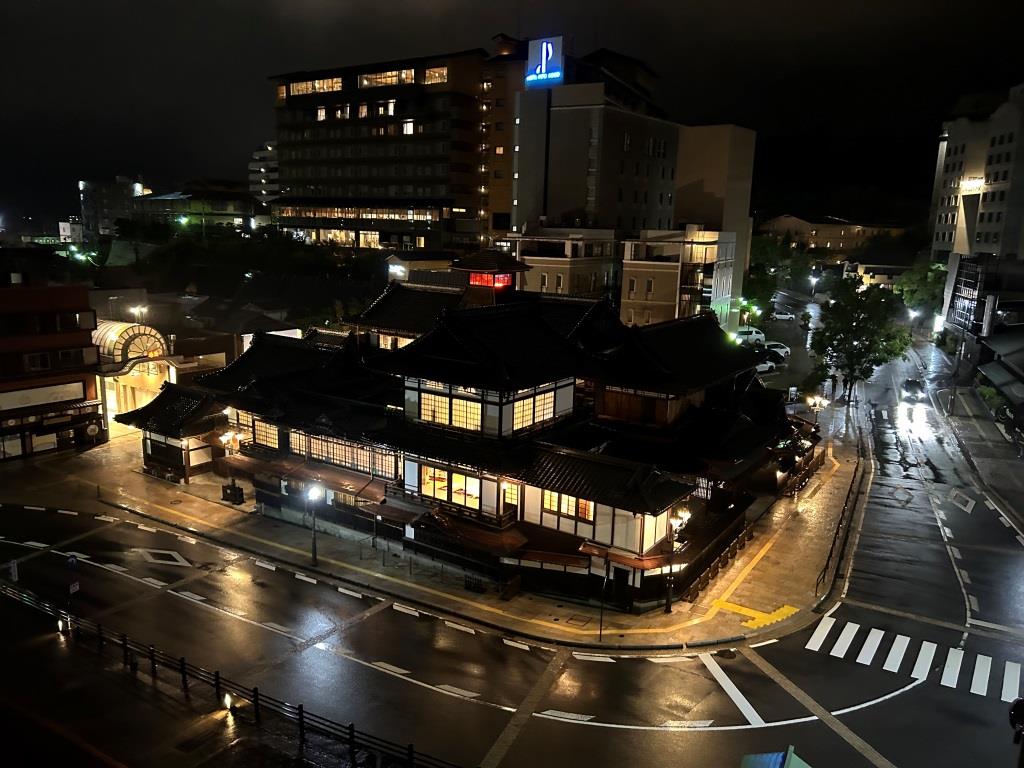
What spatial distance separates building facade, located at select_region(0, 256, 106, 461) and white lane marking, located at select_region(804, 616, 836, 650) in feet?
159

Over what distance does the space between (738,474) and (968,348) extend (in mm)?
54844

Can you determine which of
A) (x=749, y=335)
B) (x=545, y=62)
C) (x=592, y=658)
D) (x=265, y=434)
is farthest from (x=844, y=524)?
(x=545, y=62)

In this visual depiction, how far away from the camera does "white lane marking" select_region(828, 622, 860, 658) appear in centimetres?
2616

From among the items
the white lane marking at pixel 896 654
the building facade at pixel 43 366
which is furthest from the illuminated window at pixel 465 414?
the building facade at pixel 43 366

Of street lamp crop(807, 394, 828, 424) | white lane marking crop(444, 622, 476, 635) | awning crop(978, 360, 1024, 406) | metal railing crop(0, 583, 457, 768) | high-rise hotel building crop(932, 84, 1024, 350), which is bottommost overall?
white lane marking crop(444, 622, 476, 635)

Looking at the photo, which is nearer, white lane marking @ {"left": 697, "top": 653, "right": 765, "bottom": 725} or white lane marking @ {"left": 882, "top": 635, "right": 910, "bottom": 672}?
white lane marking @ {"left": 697, "top": 653, "right": 765, "bottom": 725}

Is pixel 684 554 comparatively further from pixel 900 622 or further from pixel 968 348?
pixel 968 348

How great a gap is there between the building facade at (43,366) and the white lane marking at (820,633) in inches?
1904

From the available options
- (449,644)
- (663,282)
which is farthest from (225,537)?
(663,282)

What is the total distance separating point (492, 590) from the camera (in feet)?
99.8

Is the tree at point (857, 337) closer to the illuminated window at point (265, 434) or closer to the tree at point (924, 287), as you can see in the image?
the tree at point (924, 287)

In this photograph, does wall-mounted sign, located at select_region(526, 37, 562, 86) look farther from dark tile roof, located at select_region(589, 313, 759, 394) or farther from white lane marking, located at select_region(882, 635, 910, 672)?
white lane marking, located at select_region(882, 635, 910, 672)

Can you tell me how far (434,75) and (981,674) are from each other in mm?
108737

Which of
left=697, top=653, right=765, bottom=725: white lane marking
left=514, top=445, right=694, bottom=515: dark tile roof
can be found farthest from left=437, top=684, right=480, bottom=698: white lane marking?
left=514, top=445, right=694, bottom=515: dark tile roof
